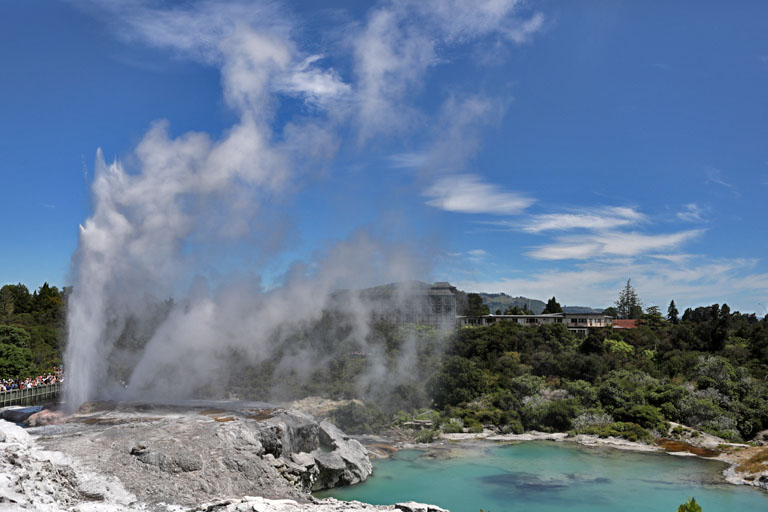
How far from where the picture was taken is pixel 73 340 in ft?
92.7

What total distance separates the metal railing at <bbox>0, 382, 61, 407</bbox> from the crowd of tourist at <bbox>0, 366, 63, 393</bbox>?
21.0 inches

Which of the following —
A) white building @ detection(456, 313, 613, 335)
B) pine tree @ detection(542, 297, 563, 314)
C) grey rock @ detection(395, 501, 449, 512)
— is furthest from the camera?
pine tree @ detection(542, 297, 563, 314)

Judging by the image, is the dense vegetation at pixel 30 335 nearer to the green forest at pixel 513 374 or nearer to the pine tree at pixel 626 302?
the green forest at pixel 513 374

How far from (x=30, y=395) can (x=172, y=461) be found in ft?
111

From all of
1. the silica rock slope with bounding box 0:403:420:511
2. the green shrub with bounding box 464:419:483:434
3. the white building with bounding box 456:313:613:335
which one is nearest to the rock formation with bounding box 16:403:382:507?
the silica rock slope with bounding box 0:403:420:511

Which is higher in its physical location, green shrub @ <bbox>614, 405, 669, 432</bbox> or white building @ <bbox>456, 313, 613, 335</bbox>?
white building @ <bbox>456, 313, 613, 335</bbox>

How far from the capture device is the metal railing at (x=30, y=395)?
135 ft

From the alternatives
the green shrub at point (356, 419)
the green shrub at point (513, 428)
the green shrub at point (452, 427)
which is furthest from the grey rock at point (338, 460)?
the green shrub at point (513, 428)

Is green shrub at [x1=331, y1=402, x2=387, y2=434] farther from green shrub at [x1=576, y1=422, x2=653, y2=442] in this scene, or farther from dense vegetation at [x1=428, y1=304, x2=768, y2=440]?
green shrub at [x1=576, y1=422, x2=653, y2=442]

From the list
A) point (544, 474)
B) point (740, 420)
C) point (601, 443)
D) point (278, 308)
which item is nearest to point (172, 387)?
point (278, 308)

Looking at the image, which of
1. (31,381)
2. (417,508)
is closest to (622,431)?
(417,508)

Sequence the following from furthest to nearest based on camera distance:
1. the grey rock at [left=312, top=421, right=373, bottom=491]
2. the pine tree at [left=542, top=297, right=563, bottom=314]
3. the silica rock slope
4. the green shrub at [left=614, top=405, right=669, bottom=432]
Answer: the pine tree at [left=542, top=297, right=563, bottom=314] < the green shrub at [left=614, top=405, right=669, bottom=432] < the grey rock at [left=312, top=421, right=373, bottom=491] < the silica rock slope

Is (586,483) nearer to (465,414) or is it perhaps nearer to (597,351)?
(465,414)

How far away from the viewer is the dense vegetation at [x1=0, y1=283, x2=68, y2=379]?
150 ft
